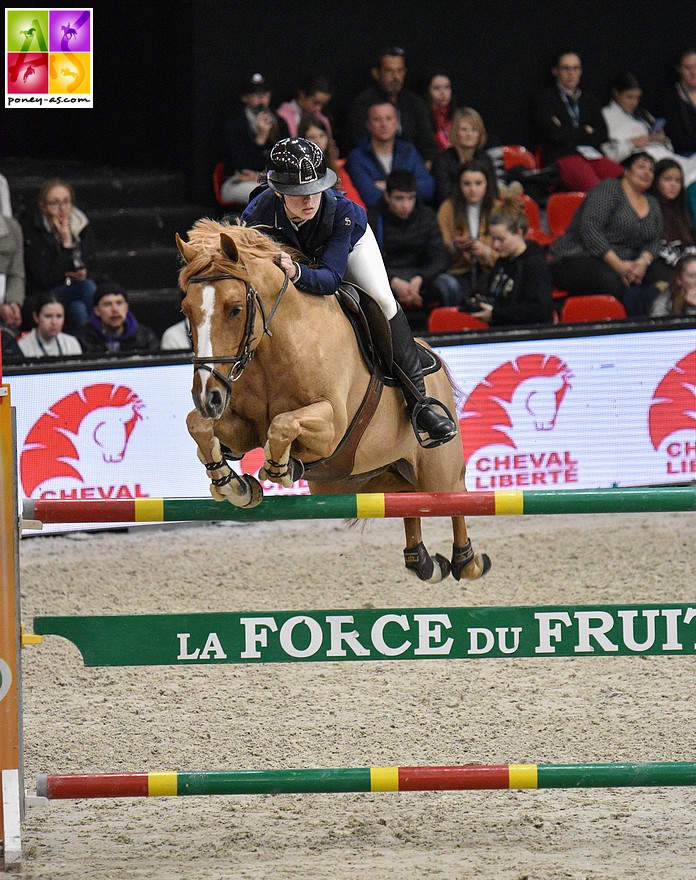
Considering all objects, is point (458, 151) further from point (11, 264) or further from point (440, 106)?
point (11, 264)

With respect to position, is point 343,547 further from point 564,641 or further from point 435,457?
point 564,641

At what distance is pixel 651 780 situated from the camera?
401 centimetres

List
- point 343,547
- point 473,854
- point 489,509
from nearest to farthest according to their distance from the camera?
1. point 489,509
2. point 473,854
3. point 343,547

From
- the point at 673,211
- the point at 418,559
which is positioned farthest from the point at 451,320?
the point at 418,559

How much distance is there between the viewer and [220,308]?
3881mm

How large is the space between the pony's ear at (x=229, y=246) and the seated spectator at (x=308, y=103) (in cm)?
624

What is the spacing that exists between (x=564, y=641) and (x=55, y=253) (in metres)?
5.99

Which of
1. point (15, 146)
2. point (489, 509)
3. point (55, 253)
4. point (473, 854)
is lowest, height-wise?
point (473, 854)

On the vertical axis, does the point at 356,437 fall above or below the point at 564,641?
above

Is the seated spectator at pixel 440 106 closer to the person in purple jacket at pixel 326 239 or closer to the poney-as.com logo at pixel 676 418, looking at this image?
the poney-as.com logo at pixel 676 418

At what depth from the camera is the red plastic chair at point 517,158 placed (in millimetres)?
10703

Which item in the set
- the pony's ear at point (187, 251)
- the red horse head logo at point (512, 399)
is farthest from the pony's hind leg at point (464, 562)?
the red horse head logo at point (512, 399)

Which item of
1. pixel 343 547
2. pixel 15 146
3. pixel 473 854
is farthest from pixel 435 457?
pixel 15 146

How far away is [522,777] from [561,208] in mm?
7315
